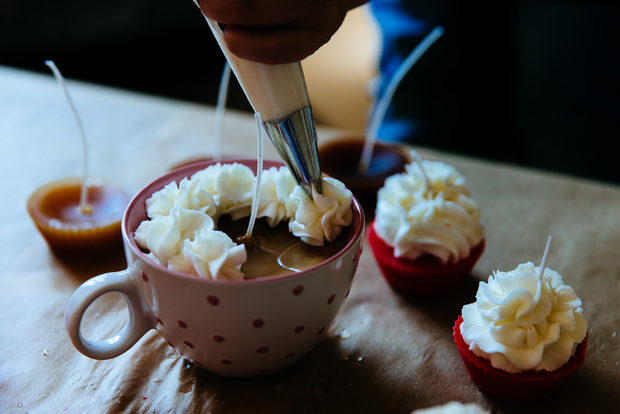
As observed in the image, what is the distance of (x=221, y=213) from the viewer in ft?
1.86

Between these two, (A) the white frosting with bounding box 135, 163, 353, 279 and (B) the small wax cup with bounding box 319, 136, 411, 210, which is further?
(B) the small wax cup with bounding box 319, 136, 411, 210

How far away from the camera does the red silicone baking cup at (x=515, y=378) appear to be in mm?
513

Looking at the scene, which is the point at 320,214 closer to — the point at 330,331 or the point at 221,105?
the point at 330,331

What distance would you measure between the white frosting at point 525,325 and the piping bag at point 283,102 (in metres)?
0.20

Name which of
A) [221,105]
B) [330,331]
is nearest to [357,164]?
[221,105]

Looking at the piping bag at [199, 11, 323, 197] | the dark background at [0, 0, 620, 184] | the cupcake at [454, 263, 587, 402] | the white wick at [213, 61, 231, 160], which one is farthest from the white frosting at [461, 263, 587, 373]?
the dark background at [0, 0, 620, 184]

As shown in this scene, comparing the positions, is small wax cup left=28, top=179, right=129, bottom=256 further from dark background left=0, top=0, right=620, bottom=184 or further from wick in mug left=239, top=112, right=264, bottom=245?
dark background left=0, top=0, right=620, bottom=184

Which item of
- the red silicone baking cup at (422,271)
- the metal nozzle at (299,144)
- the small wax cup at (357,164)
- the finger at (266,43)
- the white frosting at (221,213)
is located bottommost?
the small wax cup at (357,164)

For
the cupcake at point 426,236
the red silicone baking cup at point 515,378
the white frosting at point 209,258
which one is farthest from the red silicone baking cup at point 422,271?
the white frosting at point 209,258

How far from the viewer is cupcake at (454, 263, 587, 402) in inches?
20.2

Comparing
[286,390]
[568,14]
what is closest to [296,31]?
[286,390]

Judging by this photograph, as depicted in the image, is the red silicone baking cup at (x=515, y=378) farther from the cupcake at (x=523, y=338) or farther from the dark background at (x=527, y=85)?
the dark background at (x=527, y=85)

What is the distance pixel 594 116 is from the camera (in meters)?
1.27

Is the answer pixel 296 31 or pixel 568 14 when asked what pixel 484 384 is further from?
pixel 568 14
